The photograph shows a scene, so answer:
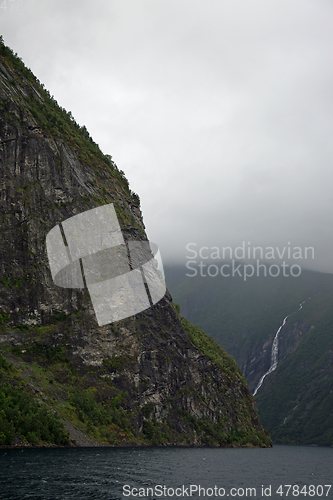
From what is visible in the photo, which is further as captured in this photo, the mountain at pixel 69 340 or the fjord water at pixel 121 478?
the mountain at pixel 69 340

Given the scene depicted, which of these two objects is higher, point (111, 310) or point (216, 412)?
point (111, 310)

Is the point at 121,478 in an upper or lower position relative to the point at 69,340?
lower

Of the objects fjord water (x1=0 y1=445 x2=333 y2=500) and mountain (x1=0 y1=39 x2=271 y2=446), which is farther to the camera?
mountain (x1=0 y1=39 x2=271 y2=446)

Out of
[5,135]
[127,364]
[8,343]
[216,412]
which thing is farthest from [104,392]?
[5,135]

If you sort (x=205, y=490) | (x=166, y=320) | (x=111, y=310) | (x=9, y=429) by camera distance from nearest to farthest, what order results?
(x=205, y=490), (x=9, y=429), (x=111, y=310), (x=166, y=320)

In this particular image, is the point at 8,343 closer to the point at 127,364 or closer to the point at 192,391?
the point at 127,364

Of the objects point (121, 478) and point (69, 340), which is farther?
point (69, 340)

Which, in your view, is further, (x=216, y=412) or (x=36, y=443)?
(x=216, y=412)

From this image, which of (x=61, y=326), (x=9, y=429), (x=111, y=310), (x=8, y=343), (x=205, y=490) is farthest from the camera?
(x=111, y=310)
